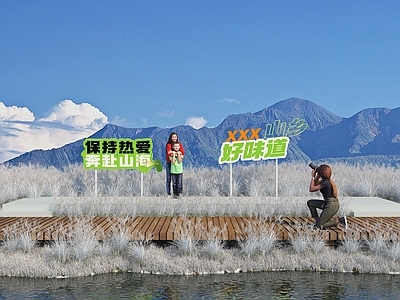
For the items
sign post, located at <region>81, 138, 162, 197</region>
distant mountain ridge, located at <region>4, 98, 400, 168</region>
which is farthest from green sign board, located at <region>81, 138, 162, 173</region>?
distant mountain ridge, located at <region>4, 98, 400, 168</region>

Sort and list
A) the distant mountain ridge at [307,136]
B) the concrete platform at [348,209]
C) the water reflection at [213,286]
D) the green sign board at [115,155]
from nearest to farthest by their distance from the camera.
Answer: the water reflection at [213,286] → the concrete platform at [348,209] → the green sign board at [115,155] → the distant mountain ridge at [307,136]

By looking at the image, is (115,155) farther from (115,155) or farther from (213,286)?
(213,286)

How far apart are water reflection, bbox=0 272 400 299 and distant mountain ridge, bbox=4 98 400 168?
70.7 metres

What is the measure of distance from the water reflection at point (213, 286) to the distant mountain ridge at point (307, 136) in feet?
232

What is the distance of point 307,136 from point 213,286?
107 meters

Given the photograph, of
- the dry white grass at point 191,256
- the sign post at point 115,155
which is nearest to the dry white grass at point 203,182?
the sign post at point 115,155

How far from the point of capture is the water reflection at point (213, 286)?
811cm

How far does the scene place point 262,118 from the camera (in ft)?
395

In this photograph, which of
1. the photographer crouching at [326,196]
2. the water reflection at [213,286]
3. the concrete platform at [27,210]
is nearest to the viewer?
the water reflection at [213,286]

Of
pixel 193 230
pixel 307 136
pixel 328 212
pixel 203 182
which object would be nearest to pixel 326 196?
pixel 328 212

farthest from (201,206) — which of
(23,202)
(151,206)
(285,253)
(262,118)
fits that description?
(262,118)

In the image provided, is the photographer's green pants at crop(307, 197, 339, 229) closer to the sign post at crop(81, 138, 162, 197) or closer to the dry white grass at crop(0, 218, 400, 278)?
the dry white grass at crop(0, 218, 400, 278)

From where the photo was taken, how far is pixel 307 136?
113688 millimetres

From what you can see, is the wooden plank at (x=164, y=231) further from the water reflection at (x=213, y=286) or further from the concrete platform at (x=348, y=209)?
the concrete platform at (x=348, y=209)
